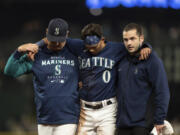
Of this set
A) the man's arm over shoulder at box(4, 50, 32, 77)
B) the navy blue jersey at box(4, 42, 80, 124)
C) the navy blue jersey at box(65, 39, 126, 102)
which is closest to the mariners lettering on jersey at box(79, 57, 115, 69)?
the navy blue jersey at box(65, 39, 126, 102)

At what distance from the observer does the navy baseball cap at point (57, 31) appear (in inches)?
156

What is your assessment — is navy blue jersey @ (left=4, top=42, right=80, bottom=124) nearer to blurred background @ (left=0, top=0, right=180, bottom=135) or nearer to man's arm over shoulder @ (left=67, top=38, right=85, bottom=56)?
man's arm over shoulder @ (left=67, top=38, right=85, bottom=56)

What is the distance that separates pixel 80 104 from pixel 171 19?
7.51 metres

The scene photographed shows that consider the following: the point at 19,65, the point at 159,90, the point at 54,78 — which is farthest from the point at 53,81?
the point at 159,90

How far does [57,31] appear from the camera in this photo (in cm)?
399

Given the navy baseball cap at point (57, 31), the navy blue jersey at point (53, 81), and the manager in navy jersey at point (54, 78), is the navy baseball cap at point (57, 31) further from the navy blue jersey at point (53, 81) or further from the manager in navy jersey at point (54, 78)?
the navy blue jersey at point (53, 81)

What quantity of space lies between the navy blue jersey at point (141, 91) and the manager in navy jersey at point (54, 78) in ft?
1.58

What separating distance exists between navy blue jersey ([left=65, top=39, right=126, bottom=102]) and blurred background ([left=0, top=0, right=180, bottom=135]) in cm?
616

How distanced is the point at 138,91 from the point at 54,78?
2.65ft

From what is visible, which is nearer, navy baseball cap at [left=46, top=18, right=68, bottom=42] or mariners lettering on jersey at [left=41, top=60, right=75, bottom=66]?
navy baseball cap at [left=46, top=18, right=68, bottom=42]

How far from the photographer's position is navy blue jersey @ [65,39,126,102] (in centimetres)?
404

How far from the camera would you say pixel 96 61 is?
13.4 feet

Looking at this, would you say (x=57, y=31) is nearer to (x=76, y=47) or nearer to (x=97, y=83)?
(x=76, y=47)

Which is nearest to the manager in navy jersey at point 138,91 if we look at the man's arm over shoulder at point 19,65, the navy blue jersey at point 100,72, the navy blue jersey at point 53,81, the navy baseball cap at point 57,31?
the navy blue jersey at point 100,72
